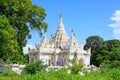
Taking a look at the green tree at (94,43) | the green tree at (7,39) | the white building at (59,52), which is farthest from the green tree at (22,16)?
the green tree at (94,43)

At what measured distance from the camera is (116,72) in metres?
19.9

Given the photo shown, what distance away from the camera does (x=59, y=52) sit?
56.0 m

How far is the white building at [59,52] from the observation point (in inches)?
2140

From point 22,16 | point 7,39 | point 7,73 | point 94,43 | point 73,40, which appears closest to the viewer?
point 7,73

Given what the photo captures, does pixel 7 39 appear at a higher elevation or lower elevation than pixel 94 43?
lower

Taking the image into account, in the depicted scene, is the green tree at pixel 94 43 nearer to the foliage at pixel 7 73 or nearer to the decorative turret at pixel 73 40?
the decorative turret at pixel 73 40

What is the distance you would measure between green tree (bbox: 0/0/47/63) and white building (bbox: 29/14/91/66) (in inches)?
928

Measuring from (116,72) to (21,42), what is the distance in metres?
12.0

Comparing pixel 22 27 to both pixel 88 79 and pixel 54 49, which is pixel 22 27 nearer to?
pixel 88 79

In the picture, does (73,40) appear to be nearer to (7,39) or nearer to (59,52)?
(59,52)

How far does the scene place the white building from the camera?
54.3m

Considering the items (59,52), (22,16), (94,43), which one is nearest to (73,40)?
(59,52)

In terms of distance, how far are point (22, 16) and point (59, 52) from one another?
2732 centimetres

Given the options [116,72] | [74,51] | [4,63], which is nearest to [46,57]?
[74,51]
